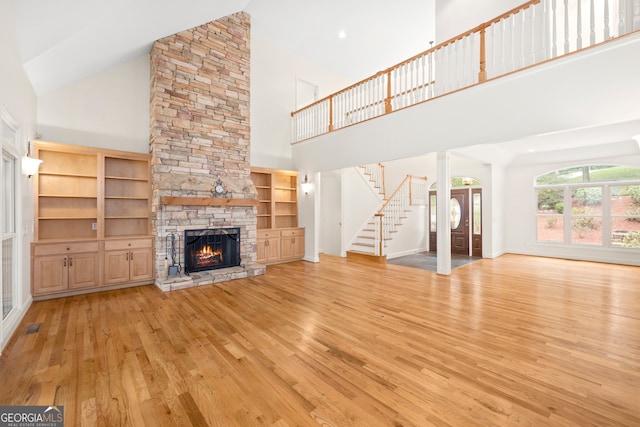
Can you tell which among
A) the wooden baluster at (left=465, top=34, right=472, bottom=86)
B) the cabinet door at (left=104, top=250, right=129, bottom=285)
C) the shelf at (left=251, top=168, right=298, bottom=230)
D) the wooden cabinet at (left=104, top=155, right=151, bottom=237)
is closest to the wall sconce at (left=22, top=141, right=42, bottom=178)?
the wooden cabinet at (left=104, top=155, right=151, bottom=237)

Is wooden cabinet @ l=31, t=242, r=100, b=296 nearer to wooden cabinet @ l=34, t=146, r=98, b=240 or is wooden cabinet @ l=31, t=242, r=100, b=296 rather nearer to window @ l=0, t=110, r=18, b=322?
wooden cabinet @ l=34, t=146, r=98, b=240

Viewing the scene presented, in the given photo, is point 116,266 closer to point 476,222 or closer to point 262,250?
point 262,250

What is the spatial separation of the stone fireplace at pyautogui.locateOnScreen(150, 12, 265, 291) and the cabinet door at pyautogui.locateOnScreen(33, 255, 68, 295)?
1330 millimetres

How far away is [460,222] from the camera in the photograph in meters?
9.10

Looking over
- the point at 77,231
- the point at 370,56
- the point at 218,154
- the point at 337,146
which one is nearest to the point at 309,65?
the point at 370,56

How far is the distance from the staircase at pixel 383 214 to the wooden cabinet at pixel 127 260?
16.7 feet

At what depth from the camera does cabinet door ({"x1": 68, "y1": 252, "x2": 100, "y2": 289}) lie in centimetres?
452

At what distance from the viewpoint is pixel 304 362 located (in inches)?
100

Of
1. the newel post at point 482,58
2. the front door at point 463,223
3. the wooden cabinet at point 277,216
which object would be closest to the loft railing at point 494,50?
the newel post at point 482,58

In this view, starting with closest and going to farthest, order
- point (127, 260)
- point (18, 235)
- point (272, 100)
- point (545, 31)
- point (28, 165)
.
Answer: point (18, 235)
point (28, 165)
point (545, 31)
point (127, 260)
point (272, 100)

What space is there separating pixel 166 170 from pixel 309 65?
575 centimetres

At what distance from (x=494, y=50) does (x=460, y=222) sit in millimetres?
5698

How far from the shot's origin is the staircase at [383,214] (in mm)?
7645

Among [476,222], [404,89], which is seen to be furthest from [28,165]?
[476,222]
